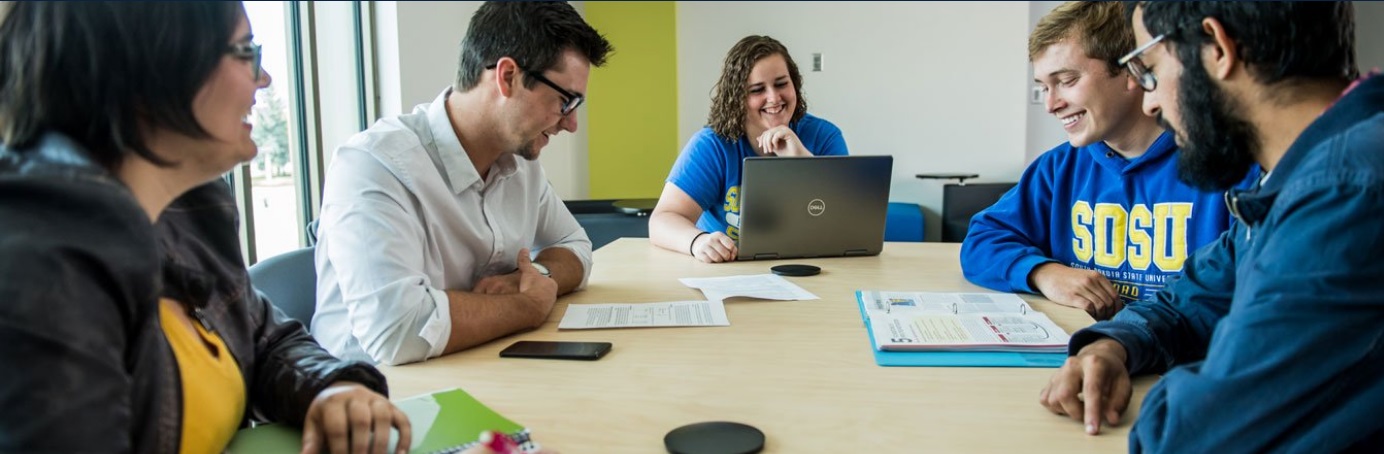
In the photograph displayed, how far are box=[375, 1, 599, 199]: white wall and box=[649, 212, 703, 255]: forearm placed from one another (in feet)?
4.21

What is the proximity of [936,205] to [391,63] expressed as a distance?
3336 millimetres

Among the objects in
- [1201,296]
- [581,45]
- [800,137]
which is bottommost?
[1201,296]

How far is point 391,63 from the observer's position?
3.60m

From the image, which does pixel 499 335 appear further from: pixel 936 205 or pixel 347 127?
pixel 936 205

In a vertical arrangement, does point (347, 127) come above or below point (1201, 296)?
above

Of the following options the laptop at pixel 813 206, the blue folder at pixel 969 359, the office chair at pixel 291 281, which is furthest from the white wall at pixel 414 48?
the blue folder at pixel 969 359

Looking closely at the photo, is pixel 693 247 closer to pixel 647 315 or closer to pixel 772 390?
pixel 647 315

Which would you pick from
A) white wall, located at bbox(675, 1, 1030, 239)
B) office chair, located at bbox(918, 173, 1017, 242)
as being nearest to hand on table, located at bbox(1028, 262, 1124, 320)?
office chair, located at bbox(918, 173, 1017, 242)

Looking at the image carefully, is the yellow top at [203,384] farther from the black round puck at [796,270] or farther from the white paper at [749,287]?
the black round puck at [796,270]

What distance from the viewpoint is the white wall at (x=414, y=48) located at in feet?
11.7

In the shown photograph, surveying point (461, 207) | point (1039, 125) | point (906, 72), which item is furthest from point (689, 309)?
point (1039, 125)

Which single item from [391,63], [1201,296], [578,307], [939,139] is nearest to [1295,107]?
[1201,296]

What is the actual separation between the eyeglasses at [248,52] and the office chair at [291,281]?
0.74m

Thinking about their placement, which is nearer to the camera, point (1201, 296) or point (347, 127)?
point (1201, 296)
